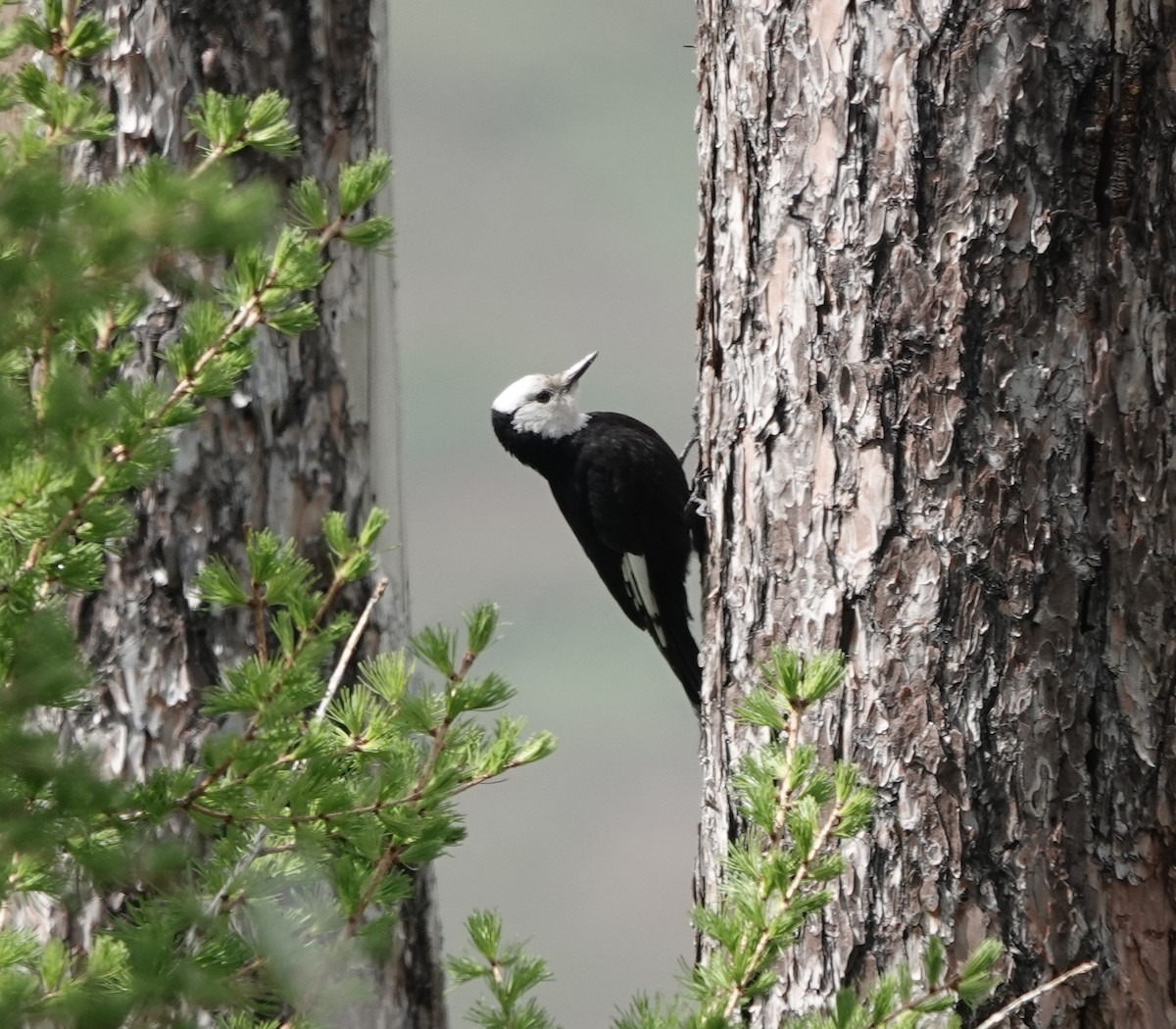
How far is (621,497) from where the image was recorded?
2.85 m

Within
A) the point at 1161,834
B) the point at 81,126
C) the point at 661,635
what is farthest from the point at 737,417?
the point at 661,635

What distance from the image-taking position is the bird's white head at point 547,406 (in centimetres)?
311

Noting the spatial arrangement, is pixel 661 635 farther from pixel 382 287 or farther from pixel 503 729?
pixel 503 729

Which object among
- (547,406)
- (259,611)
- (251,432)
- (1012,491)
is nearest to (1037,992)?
(1012,491)

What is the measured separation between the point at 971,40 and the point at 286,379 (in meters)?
1.33

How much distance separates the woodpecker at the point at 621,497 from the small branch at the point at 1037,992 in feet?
4.30

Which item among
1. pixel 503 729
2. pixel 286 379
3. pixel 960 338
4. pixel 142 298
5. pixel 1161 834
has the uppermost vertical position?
pixel 286 379

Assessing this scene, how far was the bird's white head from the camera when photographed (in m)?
3.11

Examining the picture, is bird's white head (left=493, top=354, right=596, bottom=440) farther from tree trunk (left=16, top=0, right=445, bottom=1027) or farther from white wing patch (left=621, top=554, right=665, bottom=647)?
tree trunk (left=16, top=0, right=445, bottom=1027)

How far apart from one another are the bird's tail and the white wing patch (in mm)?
15

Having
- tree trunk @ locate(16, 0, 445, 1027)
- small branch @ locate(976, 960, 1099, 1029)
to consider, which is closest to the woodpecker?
tree trunk @ locate(16, 0, 445, 1027)

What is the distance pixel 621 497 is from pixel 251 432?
83 cm

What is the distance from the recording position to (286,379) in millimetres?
2406

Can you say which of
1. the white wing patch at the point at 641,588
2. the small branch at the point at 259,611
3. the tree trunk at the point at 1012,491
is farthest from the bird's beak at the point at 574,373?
the small branch at the point at 259,611
